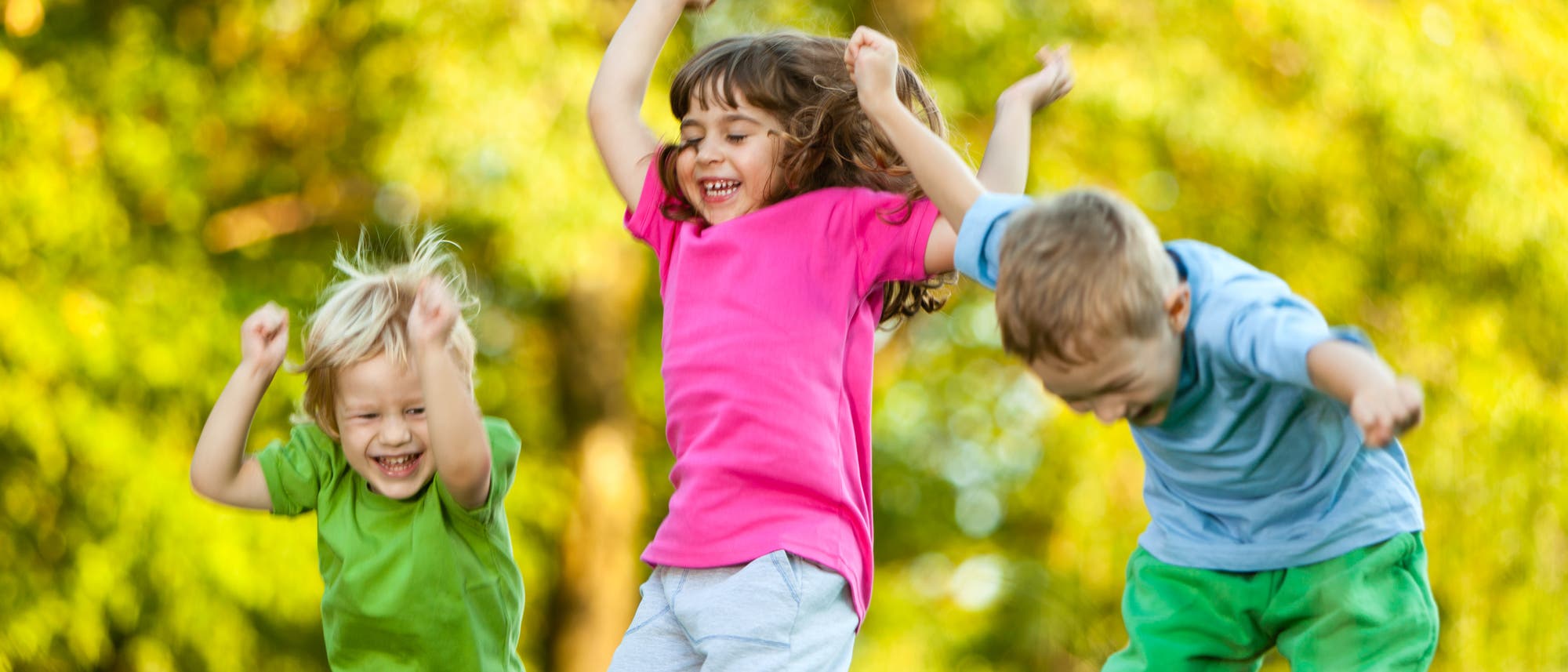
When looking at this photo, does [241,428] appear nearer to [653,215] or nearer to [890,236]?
[653,215]

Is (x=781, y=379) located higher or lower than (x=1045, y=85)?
lower

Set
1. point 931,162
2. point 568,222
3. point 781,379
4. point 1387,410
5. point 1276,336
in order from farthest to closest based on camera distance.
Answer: point 568,222 → point 781,379 → point 931,162 → point 1276,336 → point 1387,410

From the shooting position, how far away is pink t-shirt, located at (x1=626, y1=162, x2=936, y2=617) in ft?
7.34

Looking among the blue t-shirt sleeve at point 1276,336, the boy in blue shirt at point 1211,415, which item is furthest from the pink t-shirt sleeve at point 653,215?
the blue t-shirt sleeve at point 1276,336

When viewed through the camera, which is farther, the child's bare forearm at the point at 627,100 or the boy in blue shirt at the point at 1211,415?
the child's bare forearm at the point at 627,100

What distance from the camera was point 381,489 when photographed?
253cm

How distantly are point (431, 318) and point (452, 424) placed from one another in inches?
6.4

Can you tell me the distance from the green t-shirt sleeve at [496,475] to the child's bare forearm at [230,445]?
338 millimetres

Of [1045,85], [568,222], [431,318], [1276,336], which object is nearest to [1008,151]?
[1045,85]

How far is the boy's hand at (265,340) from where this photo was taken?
259 cm

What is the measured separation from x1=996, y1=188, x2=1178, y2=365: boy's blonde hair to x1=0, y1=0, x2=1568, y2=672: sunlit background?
3.18 m

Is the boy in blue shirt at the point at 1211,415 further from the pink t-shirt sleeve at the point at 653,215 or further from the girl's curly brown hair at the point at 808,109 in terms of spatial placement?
the pink t-shirt sleeve at the point at 653,215

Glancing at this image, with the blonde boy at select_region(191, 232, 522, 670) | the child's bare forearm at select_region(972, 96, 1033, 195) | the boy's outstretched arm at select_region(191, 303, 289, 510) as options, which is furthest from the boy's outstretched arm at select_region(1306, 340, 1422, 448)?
the boy's outstretched arm at select_region(191, 303, 289, 510)

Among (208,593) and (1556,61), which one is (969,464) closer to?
(1556,61)
